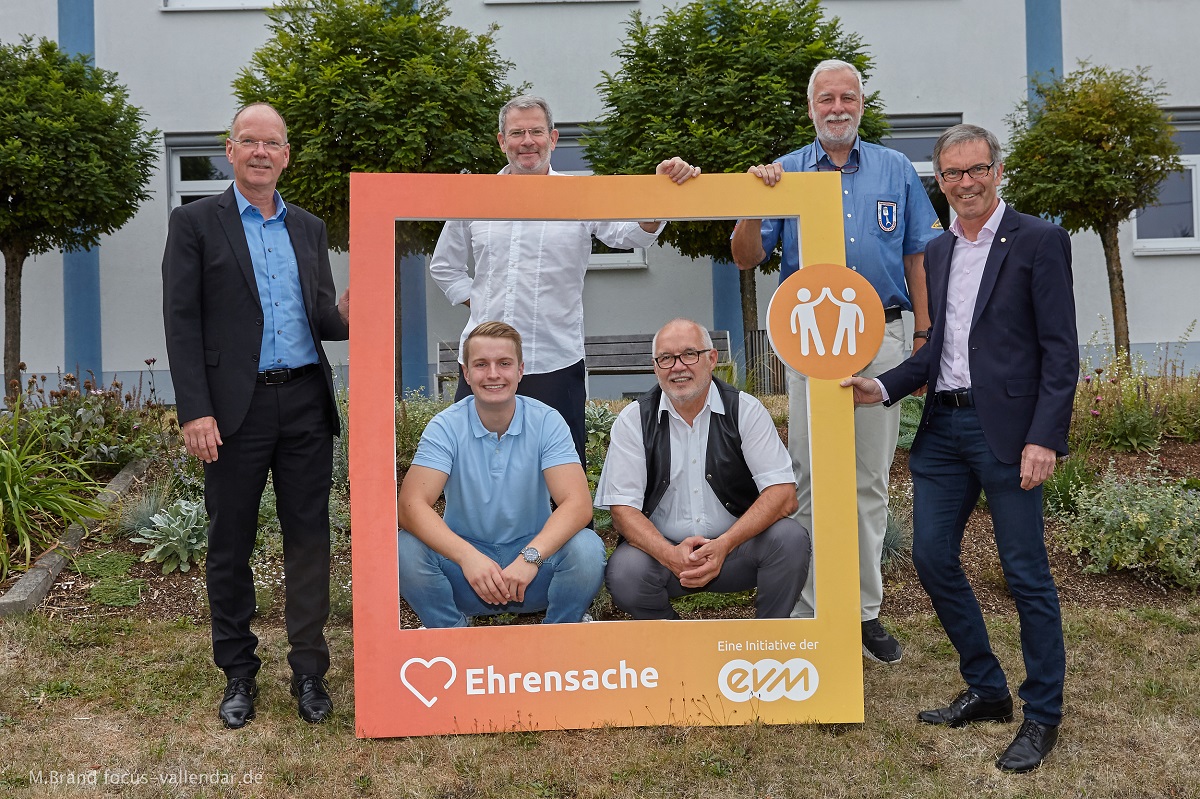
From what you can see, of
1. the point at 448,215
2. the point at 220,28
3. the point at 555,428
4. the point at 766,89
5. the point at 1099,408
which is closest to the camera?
the point at 448,215

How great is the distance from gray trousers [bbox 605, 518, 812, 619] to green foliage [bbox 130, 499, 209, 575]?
263 cm

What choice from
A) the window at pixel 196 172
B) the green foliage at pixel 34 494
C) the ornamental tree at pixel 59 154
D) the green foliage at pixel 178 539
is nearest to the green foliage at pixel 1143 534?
the green foliage at pixel 178 539

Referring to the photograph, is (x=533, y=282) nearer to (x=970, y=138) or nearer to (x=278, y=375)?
(x=278, y=375)

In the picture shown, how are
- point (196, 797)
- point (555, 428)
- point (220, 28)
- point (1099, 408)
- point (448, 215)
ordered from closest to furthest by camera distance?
1. point (196, 797)
2. point (448, 215)
3. point (555, 428)
4. point (1099, 408)
5. point (220, 28)

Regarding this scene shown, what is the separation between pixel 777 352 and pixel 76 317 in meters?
10.7

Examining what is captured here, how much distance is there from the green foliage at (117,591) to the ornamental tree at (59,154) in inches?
186

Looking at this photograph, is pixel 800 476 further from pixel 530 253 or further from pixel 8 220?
pixel 8 220

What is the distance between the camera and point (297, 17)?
29.1 ft

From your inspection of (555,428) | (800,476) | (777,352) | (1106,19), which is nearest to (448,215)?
(555,428)

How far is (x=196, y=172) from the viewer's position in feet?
38.5

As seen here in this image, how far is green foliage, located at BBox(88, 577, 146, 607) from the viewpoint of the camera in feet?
15.5

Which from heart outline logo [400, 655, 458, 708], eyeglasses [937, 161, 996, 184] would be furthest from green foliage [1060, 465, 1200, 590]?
heart outline logo [400, 655, 458, 708]

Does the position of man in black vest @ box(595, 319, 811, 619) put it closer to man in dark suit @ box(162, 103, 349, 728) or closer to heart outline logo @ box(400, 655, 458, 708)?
heart outline logo @ box(400, 655, 458, 708)

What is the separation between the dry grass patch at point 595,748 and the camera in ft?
9.47
